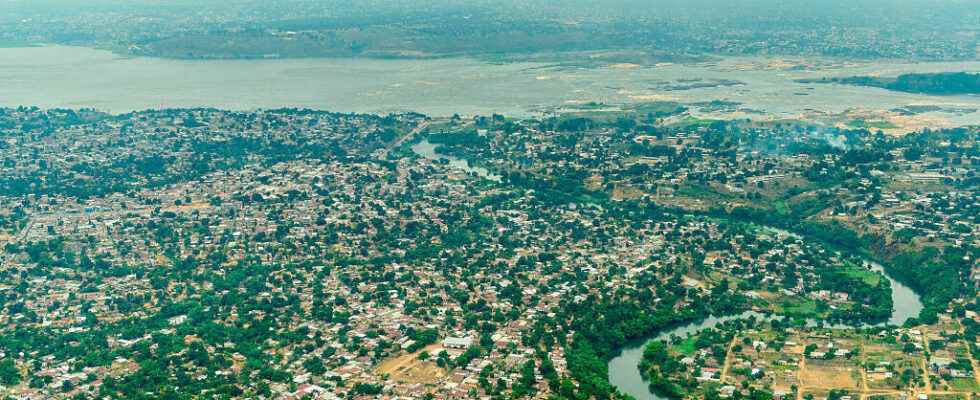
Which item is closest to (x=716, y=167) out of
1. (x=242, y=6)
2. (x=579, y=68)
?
(x=579, y=68)

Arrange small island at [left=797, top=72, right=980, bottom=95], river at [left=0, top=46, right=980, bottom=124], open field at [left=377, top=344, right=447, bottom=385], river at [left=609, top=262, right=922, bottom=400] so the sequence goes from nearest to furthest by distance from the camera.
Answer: open field at [left=377, top=344, right=447, bottom=385]
river at [left=609, top=262, right=922, bottom=400]
river at [left=0, top=46, right=980, bottom=124]
small island at [left=797, top=72, right=980, bottom=95]

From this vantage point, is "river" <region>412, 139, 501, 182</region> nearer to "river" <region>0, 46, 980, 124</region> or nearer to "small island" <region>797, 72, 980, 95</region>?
"river" <region>0, 46, 980, 124</region>

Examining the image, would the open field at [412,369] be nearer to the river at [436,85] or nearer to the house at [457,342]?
the house at [457,342]

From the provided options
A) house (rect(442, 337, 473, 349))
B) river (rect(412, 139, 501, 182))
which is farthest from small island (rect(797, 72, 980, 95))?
house (rect(442, 337, 473, 349))

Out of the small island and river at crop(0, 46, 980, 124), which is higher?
the small island

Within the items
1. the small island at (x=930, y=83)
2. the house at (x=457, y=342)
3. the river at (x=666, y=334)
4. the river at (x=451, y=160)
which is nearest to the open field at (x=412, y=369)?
the house at (x=457, y=342)

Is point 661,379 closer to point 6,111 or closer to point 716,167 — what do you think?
point 716,167
